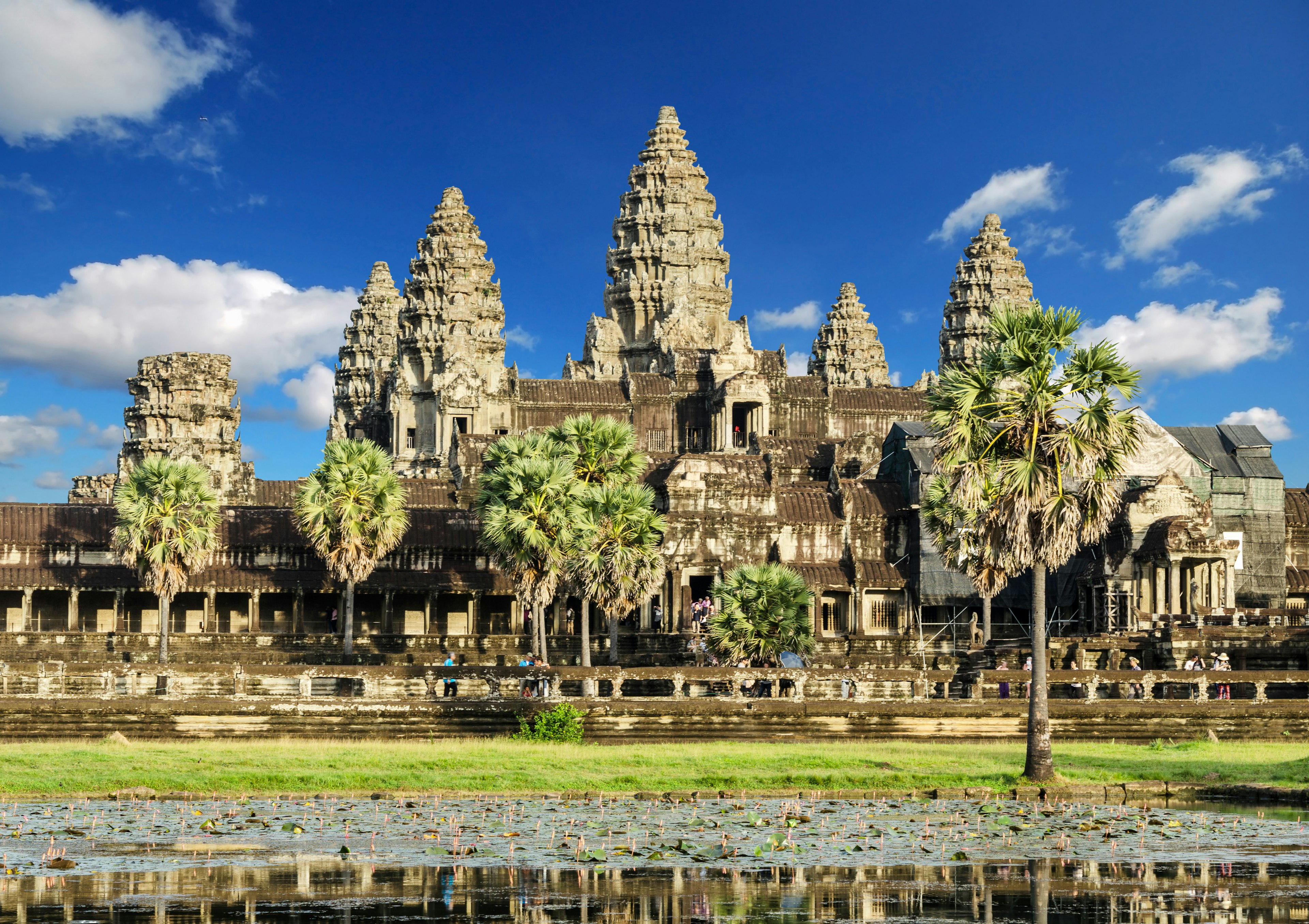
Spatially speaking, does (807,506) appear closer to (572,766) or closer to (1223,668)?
(1223,668)

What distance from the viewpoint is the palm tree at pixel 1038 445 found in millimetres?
25688

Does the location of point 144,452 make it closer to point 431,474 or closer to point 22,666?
point 431,474

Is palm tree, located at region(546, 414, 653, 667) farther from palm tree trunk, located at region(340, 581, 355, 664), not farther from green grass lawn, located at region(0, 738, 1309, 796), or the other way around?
green grass lawn, located at region(0, 738, 1309, 796)

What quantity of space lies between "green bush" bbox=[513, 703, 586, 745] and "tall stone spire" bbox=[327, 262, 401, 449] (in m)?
83.0

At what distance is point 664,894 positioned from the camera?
15203 millimetres

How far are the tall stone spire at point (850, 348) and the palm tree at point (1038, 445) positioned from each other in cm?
9743

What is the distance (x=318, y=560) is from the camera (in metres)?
58.6

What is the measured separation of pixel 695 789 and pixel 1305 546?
46715 mm

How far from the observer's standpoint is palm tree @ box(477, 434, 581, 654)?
43719 millimetres

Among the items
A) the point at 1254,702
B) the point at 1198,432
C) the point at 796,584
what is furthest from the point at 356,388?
the point at 1254,702

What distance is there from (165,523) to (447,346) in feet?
150

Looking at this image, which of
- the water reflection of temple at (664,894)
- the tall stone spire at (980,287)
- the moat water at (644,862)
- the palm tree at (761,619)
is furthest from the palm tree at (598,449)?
the tall stone spire at (980,287)

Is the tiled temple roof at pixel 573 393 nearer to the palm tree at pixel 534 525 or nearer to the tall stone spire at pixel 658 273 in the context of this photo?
the tall stone spire at pixel 658 273

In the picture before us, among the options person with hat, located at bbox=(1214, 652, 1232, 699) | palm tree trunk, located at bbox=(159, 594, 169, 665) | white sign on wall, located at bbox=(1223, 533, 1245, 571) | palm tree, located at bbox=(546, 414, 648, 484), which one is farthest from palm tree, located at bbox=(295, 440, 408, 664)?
white sign on wall, located at bbox=(1223, 533, 1245, 571)
